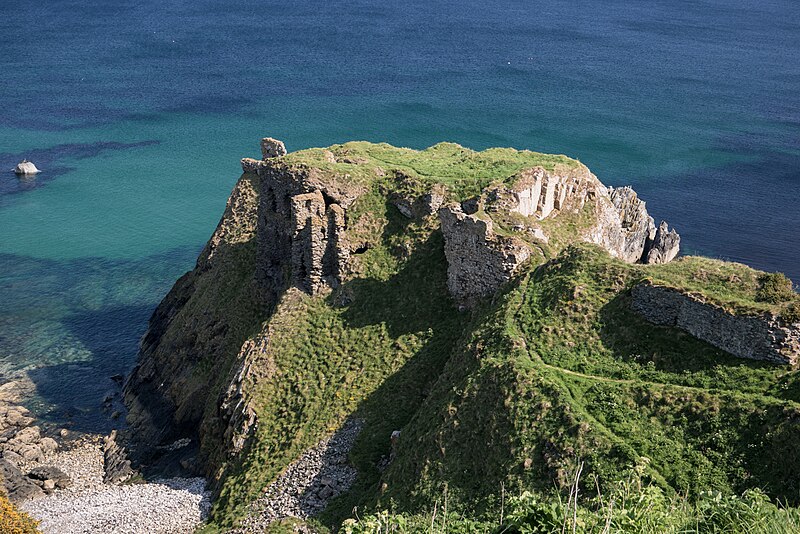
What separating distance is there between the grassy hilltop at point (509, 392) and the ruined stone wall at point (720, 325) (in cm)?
51

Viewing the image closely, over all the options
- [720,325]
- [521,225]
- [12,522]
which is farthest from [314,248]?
[720,325]

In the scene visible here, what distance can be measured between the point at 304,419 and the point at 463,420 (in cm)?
1313

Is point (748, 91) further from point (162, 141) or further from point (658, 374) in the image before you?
point (658, 374)

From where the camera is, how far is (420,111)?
15388 cm

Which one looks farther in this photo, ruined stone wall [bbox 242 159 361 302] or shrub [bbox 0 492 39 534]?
ruined stone wall [bbox 242 159 361 302]

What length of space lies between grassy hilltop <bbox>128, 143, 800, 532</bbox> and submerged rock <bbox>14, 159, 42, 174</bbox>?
3333 inches

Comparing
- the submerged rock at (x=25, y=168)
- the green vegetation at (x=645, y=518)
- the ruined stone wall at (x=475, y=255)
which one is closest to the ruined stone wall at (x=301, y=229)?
the ruined stone wall at (x=475, y=255)

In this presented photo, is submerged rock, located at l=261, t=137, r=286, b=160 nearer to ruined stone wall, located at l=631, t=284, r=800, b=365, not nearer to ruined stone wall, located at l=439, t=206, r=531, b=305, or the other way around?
ruined stone wall, located at l=439, t=206, r=531, b=305

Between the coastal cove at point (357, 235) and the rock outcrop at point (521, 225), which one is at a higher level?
the rock outcrop at point (521, 225)

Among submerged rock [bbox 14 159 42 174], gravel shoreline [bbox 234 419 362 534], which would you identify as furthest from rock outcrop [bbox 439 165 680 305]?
submerged rock [bbox 14 159 42 174]

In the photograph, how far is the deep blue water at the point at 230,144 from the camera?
285ft

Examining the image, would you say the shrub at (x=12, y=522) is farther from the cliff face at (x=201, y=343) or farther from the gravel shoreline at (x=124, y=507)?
the cliff face at (x=201, y=343)

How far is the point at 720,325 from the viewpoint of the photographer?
39.0 meters

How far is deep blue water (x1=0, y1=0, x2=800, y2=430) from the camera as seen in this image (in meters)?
86.8
